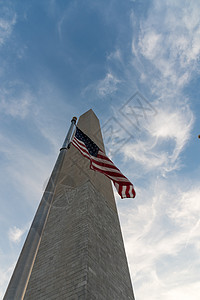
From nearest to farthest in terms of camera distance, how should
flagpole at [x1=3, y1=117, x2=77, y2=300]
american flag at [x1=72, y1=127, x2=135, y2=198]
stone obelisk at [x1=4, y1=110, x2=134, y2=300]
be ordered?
1. flagpole at [x1=3, y1=117, x2=77, y2=300]
2. stone obelisk at [x1=4, y1=110, x2=134, y2=300]
3. american flag at [x1=72, y1=127, x2=135, y2=198]

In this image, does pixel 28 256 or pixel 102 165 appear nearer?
pixel 28 256

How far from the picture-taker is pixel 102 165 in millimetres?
9094

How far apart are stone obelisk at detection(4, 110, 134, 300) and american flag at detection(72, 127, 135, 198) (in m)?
1.29

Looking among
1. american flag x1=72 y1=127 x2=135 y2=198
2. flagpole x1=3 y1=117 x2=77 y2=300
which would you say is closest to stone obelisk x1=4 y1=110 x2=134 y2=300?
flagpole x1=3 y1=117 x2=77 y2=300

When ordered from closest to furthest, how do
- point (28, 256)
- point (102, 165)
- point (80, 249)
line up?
point (28, 256), point (102, 165), point (80, 249)

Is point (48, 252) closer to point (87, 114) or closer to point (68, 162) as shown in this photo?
point (68, 162)

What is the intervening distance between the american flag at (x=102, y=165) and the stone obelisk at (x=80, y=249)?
1.29 metres

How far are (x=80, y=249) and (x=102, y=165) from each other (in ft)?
12.3

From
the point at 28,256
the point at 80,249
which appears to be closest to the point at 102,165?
the point at 80,249

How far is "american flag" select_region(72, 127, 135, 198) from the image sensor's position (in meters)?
8.59

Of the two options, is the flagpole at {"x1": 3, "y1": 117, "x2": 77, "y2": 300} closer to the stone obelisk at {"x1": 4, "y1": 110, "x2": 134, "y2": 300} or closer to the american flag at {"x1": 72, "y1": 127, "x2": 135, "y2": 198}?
the stone obelisk at {"x1": 4, "y1": 110, "x2": 134, "y2": 300}

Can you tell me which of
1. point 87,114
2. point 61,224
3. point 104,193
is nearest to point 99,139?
point 87,114

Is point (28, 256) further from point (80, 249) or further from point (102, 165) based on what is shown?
point (80, 249)

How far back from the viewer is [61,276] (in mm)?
8766
